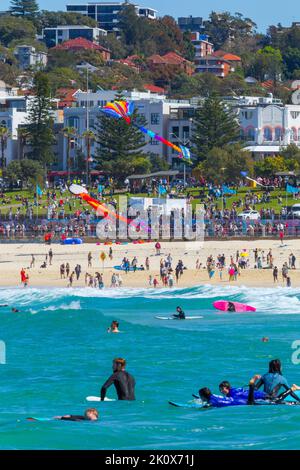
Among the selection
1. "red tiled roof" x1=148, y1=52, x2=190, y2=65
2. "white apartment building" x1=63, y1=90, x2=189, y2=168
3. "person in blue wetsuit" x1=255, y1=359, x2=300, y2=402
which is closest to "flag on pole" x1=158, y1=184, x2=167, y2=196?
"white apartment building" x1=63, y1=90, x2=189, y2=168

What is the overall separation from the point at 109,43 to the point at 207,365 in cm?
13777

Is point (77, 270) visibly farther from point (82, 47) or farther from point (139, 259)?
point (82, 47)

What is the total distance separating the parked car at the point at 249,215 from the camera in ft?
213

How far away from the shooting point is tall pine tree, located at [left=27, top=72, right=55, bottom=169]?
3671 inches

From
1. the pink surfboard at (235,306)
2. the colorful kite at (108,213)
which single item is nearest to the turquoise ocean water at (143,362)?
the pink surfboard at (235,306)

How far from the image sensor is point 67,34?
171375mm

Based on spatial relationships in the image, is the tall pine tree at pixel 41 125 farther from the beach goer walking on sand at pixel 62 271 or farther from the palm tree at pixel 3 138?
the beach goer walking on sand at pixel 62 271

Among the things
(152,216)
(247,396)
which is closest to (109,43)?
(152,216)

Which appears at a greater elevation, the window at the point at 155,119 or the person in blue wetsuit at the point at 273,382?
the window at the point at 155,119

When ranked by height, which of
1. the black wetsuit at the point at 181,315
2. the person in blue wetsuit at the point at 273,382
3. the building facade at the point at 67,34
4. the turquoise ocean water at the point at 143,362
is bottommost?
the turquoise ocean water at the point at 143,362

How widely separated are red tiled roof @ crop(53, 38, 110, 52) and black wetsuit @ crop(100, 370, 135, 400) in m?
137

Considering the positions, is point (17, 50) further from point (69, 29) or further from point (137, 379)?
point (137, 379)

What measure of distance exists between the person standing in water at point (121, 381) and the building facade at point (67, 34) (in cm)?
14779

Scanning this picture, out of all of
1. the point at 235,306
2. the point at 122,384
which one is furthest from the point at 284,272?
the point at 122,384
